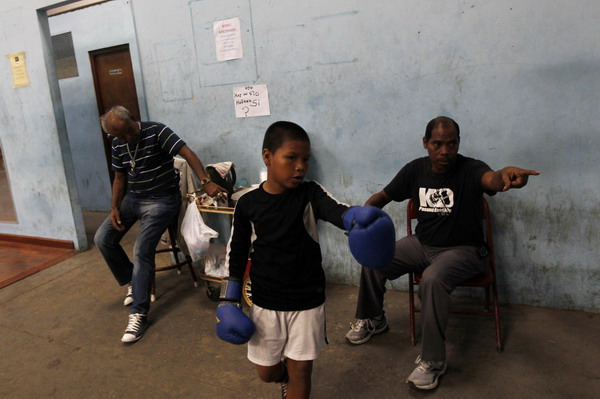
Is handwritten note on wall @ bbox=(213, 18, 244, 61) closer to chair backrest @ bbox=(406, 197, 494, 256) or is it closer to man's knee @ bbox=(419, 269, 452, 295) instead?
chair backrest @ bbox=(406, 197, 494, 256)

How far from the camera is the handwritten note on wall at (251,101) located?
329 cm

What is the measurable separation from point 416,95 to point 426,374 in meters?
1.64

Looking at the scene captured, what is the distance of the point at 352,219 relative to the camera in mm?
1471

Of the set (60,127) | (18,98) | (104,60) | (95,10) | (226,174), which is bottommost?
(226,174)

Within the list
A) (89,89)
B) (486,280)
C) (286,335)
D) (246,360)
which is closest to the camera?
(286,335)

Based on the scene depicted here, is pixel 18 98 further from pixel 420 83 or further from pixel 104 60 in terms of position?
pixel 420 83

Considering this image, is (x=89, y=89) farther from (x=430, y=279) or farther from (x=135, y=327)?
(x=430, y=279)

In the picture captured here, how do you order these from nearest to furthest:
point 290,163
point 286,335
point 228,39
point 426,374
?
point 290,163, point 286,335, point 426,374, point 228,39

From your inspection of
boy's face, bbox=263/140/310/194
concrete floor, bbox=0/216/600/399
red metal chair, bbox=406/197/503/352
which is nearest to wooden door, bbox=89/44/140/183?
concrete floor, bbox=0/216/600/399

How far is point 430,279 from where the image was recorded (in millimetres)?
2191

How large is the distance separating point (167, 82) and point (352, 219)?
274 cm

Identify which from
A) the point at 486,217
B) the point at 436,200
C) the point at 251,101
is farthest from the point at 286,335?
the point at 251,101

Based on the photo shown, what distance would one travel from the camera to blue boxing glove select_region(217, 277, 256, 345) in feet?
5.35

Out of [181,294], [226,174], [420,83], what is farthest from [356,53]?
[181,294]
